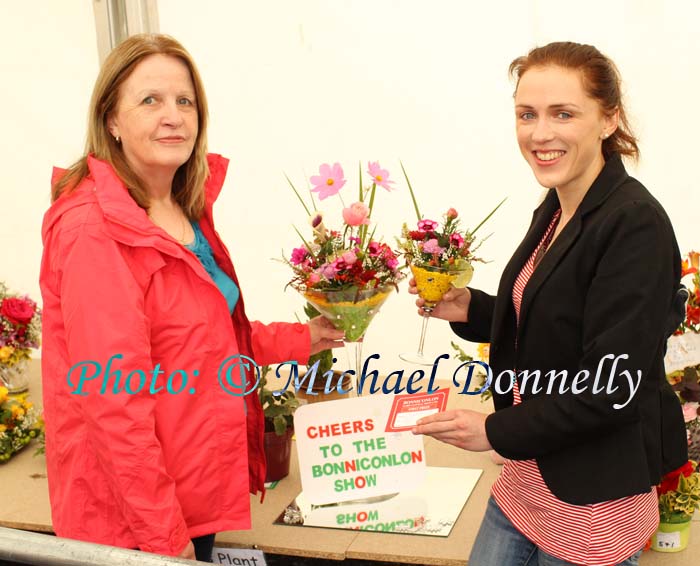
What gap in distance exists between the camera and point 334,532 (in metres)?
1.99

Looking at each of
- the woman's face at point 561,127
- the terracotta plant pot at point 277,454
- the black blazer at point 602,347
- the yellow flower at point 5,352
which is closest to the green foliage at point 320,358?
the terracotta plant pot at point 277,454

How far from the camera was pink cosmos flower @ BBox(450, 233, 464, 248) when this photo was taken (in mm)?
1965

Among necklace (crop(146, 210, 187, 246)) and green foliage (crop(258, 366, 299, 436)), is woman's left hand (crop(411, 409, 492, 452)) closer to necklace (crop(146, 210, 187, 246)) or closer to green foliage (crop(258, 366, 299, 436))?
green foliage (crop(258, 366, 299, 436))

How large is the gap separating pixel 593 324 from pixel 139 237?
2.86 feet

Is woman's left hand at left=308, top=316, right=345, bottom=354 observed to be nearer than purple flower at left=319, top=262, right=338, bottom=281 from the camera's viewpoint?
No

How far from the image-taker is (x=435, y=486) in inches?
86.0

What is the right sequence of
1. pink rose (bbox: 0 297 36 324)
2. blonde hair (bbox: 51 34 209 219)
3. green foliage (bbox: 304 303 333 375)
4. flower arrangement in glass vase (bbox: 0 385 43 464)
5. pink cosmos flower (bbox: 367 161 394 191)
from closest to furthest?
1. blonde hair (bbox: 51 34 209 219)
2. pink cosmos flower (bbox: 367 161 394 191)
3. green foliage (bbox: 304 303 333 375)
4. flower arrangement in glass vase (bbox: 0 385 43 464)
5. pink rose (bbox: 0 297 36 324)

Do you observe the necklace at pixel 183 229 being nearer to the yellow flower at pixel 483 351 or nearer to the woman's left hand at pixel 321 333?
the woman's left hand at pixel 321 333

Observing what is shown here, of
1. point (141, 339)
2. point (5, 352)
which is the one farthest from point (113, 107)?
point (5, 352)

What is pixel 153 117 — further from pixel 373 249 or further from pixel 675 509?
pixel 675 509

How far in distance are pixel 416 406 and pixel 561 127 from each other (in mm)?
683

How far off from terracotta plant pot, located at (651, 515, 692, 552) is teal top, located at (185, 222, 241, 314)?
109 cm

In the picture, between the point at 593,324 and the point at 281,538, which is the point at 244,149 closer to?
the point at 281,538

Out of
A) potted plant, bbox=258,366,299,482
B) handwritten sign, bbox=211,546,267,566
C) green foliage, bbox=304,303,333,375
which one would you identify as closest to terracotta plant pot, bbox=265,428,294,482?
potted plant, bbox=258,366,299,482
